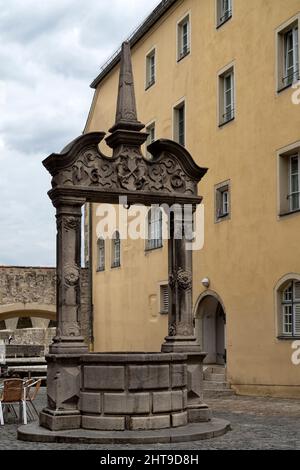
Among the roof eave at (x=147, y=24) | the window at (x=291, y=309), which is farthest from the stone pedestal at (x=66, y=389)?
the roof eave at (x=147, y=24)

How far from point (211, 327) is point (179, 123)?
6106 millimetres

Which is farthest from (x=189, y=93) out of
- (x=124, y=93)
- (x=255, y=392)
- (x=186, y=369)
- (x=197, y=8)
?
(x=186, y=369)

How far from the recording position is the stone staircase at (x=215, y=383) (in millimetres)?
18547

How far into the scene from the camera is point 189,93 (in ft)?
73.6

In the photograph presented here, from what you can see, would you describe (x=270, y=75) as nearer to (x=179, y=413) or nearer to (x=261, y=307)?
(x=261, y=307)

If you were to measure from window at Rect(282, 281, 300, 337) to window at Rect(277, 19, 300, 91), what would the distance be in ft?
14.5

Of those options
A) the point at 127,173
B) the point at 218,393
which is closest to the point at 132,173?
the point at 127,173

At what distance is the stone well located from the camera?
35.6 ft

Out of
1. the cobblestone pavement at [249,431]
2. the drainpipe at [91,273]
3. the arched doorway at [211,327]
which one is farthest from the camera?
the drainpipe at [91,273]

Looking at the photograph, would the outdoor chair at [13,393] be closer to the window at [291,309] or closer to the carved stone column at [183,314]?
the carved stone column at [183,314]

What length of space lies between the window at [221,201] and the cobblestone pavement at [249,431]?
5481mm

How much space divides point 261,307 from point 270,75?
5.26m

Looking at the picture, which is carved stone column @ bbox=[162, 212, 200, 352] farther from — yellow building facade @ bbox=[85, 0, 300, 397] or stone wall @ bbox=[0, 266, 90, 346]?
stone wall @ bbox=[0, 266, 90, 346]

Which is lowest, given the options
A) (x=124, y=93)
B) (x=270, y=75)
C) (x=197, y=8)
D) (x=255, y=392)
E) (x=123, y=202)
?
(x=255, y=392)
